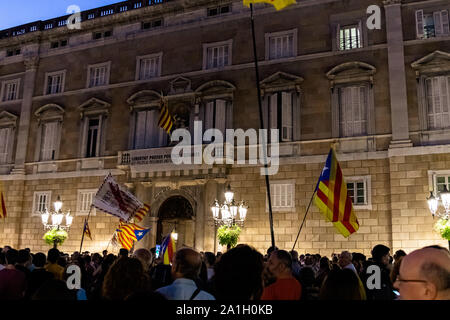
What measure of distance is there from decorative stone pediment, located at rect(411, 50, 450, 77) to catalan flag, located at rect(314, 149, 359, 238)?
9.67m

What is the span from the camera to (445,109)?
18141mm

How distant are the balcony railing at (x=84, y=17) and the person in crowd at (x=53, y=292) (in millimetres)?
22589

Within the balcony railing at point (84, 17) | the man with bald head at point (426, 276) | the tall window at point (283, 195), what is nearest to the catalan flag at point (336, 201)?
the man with bald head at point (426, 276)

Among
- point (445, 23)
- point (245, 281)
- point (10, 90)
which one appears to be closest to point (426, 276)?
point (245, 281)

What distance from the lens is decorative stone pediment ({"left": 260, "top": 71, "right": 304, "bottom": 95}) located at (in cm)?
2033

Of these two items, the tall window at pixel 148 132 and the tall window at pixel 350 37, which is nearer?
the tall window at pixel 350 37

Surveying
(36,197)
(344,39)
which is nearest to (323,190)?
(344,39)

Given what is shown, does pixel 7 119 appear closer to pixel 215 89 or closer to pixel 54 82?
pixel 54 82

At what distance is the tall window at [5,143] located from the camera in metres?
26.5

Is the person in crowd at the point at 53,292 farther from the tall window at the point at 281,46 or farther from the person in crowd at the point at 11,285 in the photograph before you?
the tall window at the point at 281,46

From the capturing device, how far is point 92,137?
24.6 meters

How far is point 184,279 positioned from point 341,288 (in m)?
1.42

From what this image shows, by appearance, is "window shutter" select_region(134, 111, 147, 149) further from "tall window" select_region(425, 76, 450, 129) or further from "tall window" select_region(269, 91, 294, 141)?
"tall window" select_region(425, 76, 450, 129)
